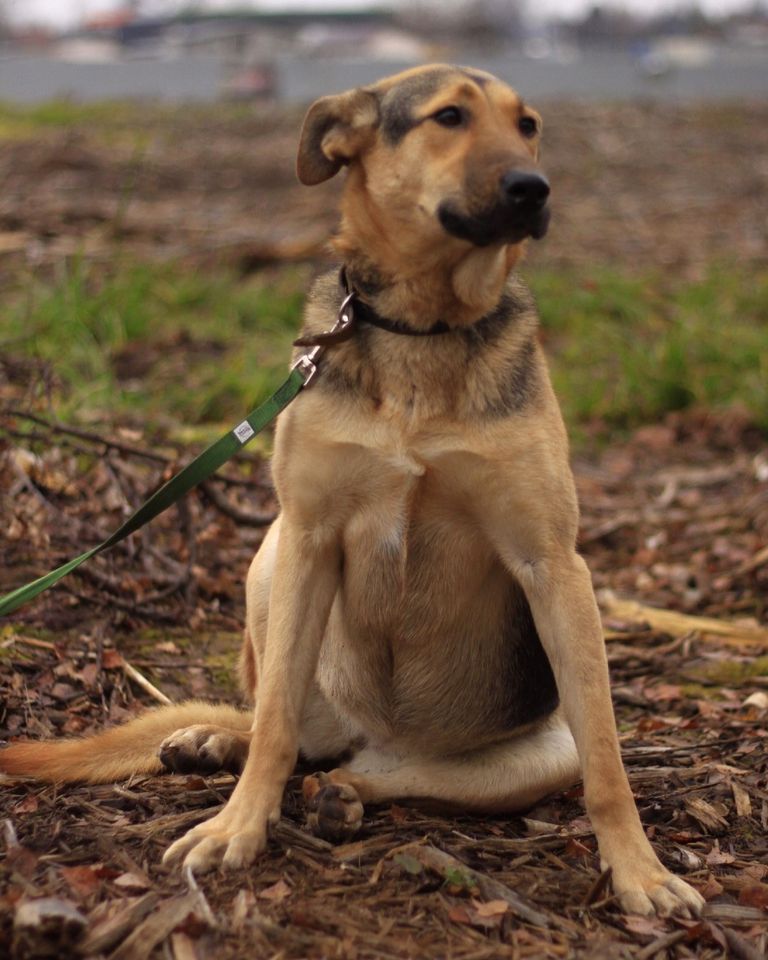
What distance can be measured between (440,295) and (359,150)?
0.51 meters

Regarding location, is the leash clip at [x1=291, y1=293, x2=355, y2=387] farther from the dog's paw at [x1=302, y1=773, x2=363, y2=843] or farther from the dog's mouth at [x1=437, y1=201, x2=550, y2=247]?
the dog's paw at [x1=302, y1=773, x2=363, y2=843]

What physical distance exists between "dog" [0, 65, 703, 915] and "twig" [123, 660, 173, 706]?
49 centimetres

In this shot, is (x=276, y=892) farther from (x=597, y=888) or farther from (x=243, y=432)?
(x=243, y=432)

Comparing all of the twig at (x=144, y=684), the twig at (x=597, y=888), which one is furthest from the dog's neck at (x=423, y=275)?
the twig at (x=144, y=684)

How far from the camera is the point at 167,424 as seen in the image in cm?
656

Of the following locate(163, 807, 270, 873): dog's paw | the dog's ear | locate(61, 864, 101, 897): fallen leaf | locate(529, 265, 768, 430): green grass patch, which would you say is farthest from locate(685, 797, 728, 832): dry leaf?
locate(529, 265, 768, 430): green grass patch

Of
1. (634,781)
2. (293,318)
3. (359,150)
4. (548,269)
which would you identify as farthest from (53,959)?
(548,269)

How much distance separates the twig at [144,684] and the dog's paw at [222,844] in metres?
1.15

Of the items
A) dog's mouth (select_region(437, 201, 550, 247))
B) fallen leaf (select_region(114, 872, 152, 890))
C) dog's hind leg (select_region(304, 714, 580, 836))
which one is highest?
dog's mouth (select_region(437, 201, 550, 247))

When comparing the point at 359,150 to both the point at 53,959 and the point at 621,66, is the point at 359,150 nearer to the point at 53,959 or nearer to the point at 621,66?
the point at 53,959

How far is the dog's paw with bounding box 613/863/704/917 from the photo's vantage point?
2975 mm

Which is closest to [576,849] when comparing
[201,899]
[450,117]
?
[201,899]

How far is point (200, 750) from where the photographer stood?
3.58 meters

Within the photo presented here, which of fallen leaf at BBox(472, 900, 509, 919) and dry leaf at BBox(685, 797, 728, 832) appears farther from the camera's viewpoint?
dry leaf at BBox(685, 797, 728, 832)
